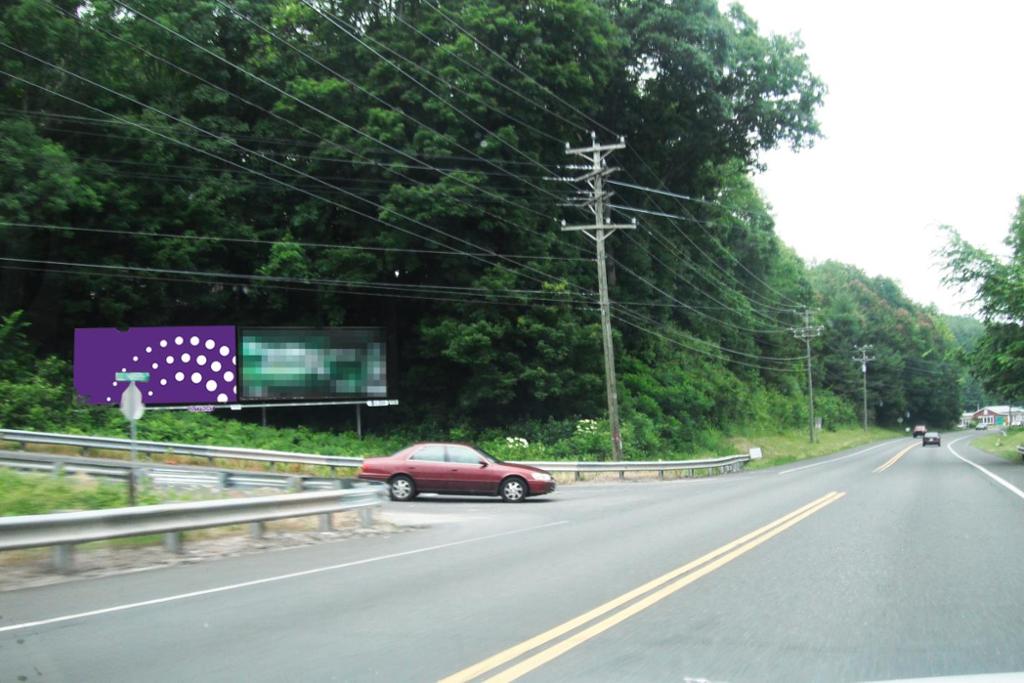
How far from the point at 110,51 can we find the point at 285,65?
7.26 meters

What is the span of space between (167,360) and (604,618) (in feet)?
97.0

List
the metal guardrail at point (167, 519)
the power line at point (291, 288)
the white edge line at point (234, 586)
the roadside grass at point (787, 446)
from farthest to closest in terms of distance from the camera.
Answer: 1. the roadside grass at point (787, 446)
2. the power line at point (291, 288)
3. the metal guardrail at point (167, 519)
4. the white edge line at point (234, 586)

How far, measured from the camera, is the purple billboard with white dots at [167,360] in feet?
108

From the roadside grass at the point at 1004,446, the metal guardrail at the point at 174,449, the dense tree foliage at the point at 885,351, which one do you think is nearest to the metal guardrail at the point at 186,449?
the metal guardrail at the point at 174,449

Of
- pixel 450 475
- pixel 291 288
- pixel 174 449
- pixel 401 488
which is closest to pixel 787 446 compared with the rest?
pixel 291 288

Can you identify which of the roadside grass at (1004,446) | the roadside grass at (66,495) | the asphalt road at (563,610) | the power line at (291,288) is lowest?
the roadside grass at (1004,446)

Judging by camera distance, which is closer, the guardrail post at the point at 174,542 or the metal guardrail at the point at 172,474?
the guardrail post at the point at 174,542

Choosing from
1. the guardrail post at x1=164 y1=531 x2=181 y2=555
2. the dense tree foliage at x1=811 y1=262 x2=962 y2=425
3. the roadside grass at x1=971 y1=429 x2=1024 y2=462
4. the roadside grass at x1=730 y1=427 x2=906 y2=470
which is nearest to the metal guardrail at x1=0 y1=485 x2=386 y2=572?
the guardrail post at x1=164 y1=531 x2=181 y2=555

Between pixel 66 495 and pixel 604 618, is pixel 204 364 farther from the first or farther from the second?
pixel 604 618

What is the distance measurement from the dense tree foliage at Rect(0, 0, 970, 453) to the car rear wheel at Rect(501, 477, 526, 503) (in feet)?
49.6

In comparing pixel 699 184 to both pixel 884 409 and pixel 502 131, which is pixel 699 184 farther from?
pixel 884 409

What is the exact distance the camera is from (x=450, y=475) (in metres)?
21.0

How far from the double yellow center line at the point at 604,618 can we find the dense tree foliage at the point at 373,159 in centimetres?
2435

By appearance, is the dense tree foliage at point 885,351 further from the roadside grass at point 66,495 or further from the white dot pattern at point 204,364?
the roadside grass at point 66,495
